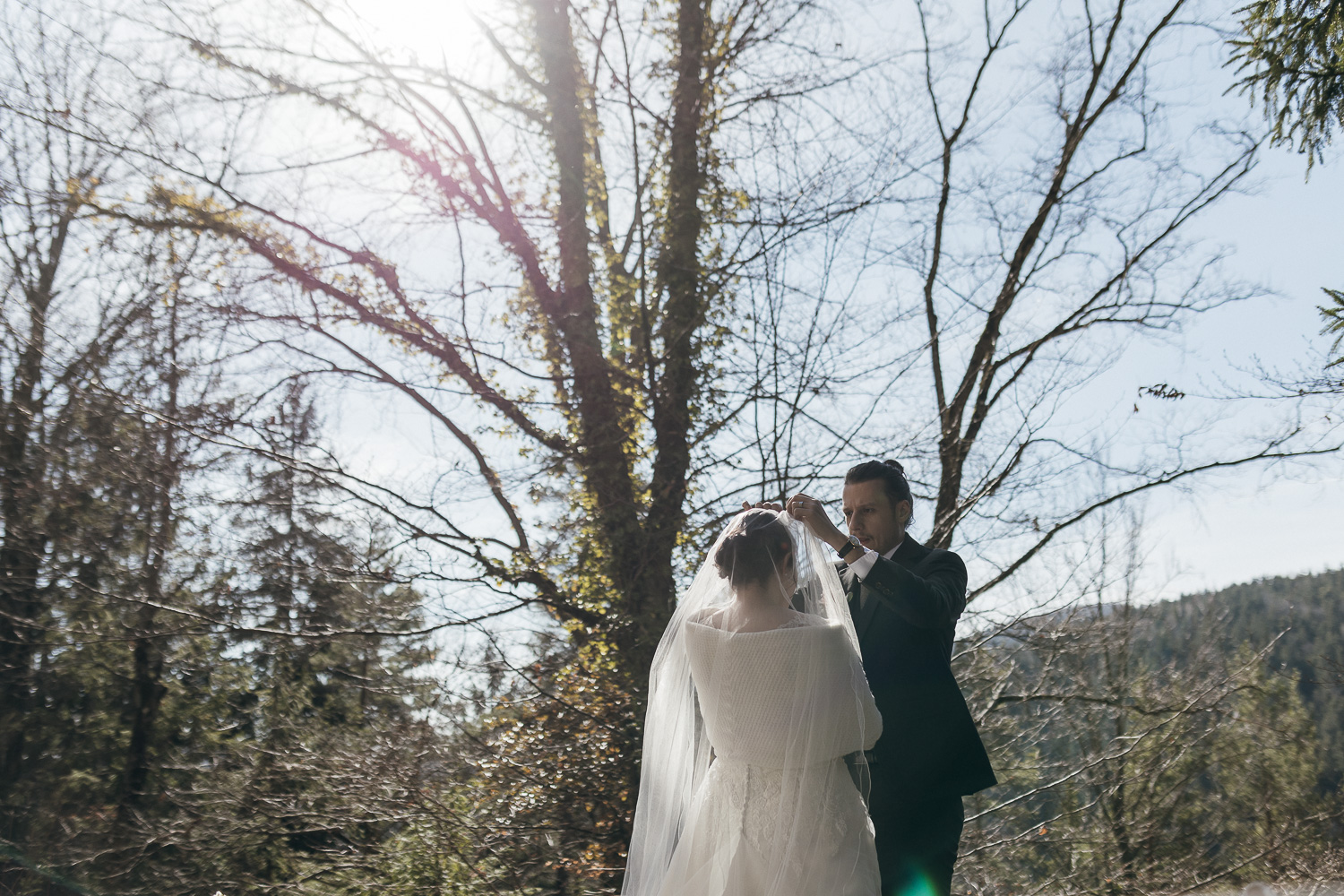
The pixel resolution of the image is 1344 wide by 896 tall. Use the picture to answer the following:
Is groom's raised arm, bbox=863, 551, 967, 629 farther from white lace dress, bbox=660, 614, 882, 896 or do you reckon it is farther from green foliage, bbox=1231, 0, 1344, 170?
green foliage, bbox=1231, 0, 1344, 170

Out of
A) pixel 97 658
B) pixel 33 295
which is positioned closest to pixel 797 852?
pixel 97 658

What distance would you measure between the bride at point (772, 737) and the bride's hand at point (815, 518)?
3.0 inches

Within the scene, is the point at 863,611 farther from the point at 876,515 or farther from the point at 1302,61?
the point at 1302,61

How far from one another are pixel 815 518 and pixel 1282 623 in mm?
6071

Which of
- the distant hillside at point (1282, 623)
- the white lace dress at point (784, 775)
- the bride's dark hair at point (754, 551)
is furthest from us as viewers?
the distant hillside at point (1282, 623)

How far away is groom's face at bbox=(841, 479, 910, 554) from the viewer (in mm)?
2701

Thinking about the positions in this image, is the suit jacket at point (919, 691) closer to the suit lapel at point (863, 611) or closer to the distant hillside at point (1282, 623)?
the suit lapel at point (863, 611)

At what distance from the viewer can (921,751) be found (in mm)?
2426

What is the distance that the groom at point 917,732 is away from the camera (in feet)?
7.82

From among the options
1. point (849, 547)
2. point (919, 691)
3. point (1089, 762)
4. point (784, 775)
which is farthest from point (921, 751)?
point (1089, 762)

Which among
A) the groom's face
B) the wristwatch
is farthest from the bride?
the groom's face

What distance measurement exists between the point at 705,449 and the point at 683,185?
2.02 m

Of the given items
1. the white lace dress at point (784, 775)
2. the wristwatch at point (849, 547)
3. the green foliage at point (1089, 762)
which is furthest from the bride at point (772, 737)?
the green foliage at point (1089, 762)

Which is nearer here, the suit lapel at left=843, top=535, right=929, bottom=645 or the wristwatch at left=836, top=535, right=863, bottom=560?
the wristwatch at left=836, top=535, right=863, bottom=560
